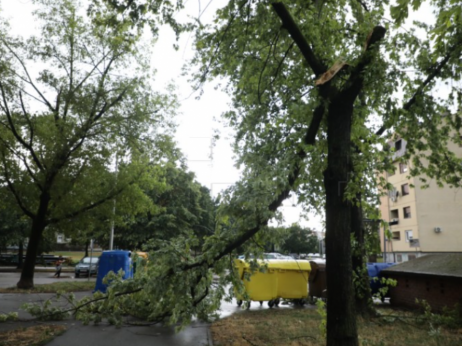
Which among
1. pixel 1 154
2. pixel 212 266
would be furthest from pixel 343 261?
pixel 1 154

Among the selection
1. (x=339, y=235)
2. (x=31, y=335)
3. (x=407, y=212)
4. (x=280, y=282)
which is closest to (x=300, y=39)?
(x=339, y=235)

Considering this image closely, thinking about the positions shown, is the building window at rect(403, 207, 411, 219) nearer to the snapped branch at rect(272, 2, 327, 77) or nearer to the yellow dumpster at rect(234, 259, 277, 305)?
the yellow dumpster at rect(234, 259, 277, 305)

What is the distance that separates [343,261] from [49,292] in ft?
41.7

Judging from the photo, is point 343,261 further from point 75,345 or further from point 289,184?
point 75,345

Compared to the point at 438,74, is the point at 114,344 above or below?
below

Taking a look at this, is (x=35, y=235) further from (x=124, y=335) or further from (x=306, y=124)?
(x=306, y=124)

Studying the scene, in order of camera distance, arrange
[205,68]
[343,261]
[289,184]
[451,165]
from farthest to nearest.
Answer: [451,165] → [205,68] → [289,184] → [343,261]

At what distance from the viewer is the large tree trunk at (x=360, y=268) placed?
28.0 feet

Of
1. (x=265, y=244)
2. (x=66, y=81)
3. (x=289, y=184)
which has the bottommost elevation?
(x=265, y=244)

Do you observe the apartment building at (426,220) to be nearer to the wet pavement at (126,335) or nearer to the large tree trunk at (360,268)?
the large tree trunk at (360,268)

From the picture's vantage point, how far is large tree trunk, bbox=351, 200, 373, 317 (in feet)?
28.0

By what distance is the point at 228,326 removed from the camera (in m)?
8.31

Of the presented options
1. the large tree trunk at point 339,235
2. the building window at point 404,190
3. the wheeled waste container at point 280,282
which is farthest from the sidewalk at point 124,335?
the building window at point 404,190

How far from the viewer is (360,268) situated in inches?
338
